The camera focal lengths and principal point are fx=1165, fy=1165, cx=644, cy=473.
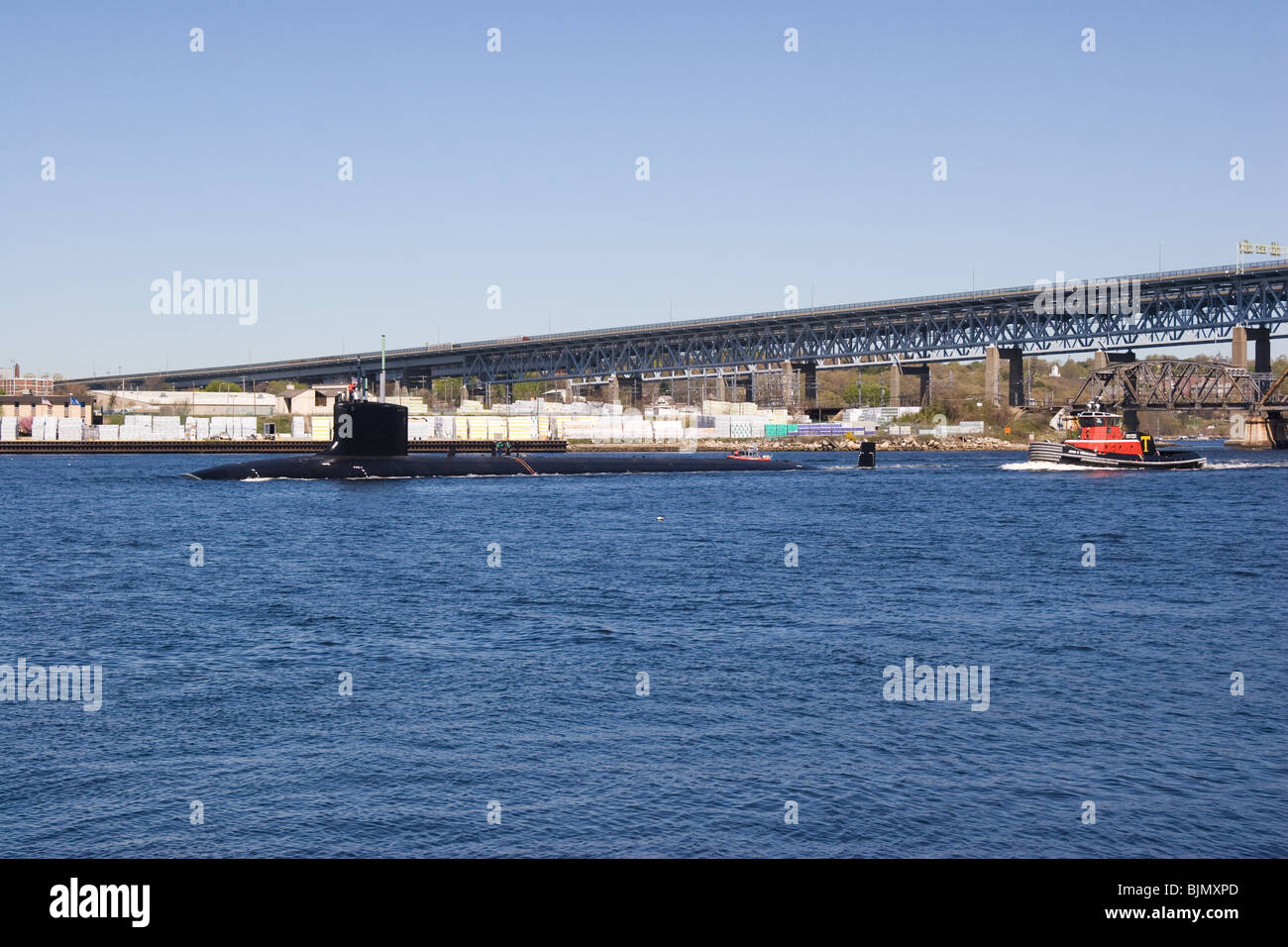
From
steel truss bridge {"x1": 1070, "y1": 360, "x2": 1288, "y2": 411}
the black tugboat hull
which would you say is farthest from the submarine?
steel truss bridge {"x1": 1070, "y1": 360, "x2": 1288, "y2": 411}

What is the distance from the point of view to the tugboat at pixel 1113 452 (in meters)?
92.6

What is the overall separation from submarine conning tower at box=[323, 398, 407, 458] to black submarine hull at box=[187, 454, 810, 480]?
0.50 meters

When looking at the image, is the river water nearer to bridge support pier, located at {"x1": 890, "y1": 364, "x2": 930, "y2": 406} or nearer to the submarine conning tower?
the submarine conning tower

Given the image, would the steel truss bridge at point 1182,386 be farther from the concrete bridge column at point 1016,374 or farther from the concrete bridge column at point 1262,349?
the concrete bridge column at point 1016,374

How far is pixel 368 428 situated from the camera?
71.3 m

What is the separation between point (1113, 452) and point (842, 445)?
78665 millimetres

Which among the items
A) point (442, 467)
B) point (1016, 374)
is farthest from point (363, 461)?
point (1016, 374)

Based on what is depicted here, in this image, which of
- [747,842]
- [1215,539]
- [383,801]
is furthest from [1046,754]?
[1215,539]

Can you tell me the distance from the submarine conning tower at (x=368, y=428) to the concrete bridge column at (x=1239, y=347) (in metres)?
104

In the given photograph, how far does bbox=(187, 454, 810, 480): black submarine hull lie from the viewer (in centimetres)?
7138

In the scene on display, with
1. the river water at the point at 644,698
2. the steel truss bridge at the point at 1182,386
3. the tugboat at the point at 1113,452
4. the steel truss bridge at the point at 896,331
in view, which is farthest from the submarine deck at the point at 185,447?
the river water at the point at 644,698

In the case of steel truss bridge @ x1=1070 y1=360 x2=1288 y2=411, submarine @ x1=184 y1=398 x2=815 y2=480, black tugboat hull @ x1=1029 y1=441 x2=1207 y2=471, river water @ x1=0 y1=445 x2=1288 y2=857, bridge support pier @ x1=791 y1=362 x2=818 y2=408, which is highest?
bridge support pier @ x1=791 y1=362 x2=818 y2=408
